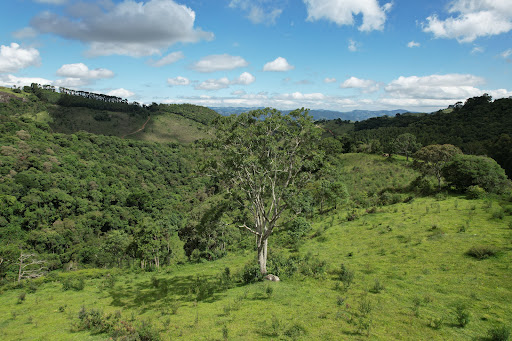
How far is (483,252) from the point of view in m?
16.5

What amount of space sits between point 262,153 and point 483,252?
16.1m

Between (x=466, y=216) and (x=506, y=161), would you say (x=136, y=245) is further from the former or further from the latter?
(x=506, y=161)

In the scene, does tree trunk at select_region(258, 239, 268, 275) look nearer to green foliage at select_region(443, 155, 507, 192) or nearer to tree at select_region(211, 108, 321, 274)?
tree at select_region(211, 108, 321, 274)

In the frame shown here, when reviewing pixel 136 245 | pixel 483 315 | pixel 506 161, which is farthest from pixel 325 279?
pixel 506 161

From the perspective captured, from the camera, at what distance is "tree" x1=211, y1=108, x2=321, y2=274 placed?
55.2 feet

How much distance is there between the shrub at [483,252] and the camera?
53.6 ft

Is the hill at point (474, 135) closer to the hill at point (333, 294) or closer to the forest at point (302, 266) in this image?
the forest at point (302, 266)

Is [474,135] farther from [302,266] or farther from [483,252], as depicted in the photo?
[302,266]

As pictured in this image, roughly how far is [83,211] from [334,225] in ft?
283

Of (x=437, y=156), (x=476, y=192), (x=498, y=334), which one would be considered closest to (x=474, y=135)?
(x=437, y=156)

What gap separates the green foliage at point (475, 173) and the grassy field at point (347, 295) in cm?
412

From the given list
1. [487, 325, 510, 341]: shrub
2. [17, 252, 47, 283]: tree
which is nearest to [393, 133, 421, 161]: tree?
[487, 325, 510, 341]: shrub

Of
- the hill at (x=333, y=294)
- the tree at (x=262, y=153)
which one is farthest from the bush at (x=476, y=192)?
the tree at (x=262, y=153)

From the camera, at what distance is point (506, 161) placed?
5097cm
